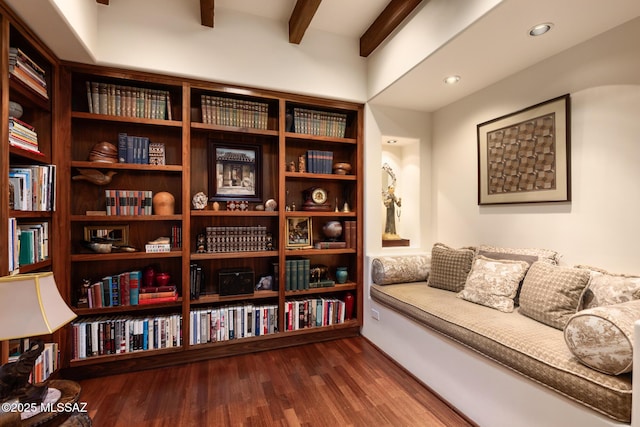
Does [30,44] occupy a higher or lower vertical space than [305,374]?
higher

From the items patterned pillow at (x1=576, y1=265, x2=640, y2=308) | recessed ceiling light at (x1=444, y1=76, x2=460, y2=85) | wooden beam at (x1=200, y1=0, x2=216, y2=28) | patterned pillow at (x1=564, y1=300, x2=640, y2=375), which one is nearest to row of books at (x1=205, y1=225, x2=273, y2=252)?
wooden beam at (x1=200, y1=0, x2=216, y2=28)

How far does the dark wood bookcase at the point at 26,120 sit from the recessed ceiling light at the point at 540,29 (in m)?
2.97

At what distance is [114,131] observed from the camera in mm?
2434

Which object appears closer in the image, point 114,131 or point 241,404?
point 241,404

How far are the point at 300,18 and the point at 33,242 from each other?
2448mm

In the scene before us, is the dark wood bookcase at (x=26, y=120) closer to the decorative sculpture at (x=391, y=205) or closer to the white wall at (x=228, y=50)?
the white wall at (x=228, y=50)

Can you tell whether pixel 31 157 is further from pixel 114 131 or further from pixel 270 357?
pixel 270 357

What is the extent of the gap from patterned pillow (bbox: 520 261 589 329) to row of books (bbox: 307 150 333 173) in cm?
190

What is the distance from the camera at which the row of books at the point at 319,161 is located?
2850 millimetres

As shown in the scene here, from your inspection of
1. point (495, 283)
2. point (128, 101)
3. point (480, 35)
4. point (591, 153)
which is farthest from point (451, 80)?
point (128, 101)

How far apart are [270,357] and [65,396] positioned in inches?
61.9

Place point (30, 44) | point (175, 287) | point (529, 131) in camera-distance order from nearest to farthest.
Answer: point (30, 44) < point (529, 131) < point (175, 287)

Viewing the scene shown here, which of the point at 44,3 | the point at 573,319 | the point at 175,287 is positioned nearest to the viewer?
the point at 573,319

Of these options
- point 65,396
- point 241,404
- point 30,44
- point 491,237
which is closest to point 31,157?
point 30,44
